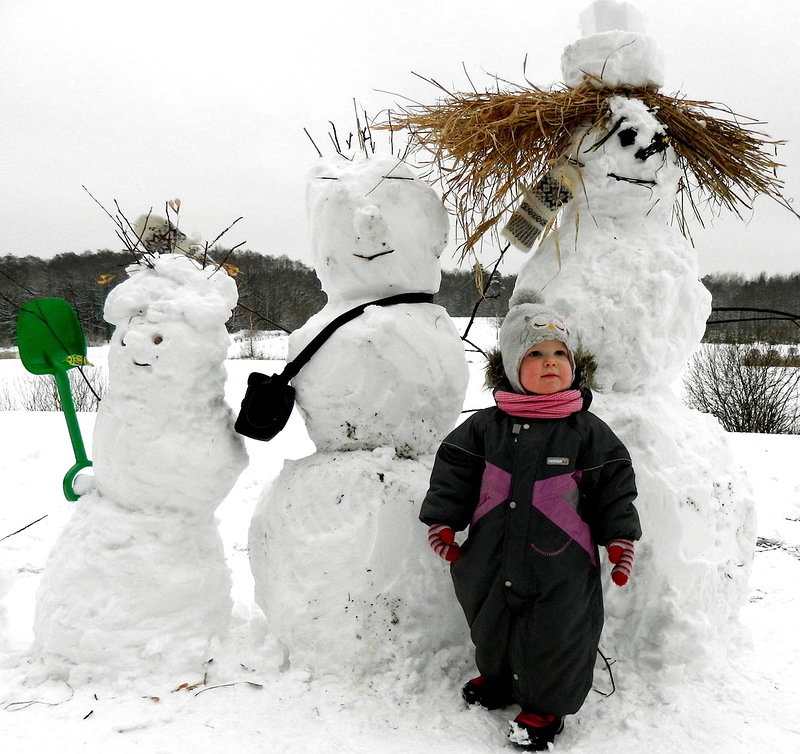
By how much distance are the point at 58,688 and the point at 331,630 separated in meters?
0.80

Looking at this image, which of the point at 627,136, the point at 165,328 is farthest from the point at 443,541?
the point at 627,136

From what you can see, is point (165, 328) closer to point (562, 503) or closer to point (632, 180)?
point (562, 503)

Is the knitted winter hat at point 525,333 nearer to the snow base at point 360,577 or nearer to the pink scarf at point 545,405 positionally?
the pink scarf at point 545,405

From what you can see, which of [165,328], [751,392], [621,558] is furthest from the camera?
[751,392]

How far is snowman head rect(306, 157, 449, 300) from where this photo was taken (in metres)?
2.02

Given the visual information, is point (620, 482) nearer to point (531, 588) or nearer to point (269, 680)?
point (531, 588)

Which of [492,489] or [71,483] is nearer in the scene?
[492,489]

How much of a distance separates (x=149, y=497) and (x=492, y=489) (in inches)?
40.9

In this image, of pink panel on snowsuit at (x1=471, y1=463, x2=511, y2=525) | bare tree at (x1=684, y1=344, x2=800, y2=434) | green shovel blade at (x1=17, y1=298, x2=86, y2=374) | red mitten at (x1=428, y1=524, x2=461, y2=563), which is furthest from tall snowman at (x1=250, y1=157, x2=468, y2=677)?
bare tree at (x1=684, y1=344, x2=800, y2=434)

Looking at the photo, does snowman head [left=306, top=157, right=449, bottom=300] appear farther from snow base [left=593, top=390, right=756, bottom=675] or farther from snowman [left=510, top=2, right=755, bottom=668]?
snow base [left=593, top=390, right=756, bottom=675]

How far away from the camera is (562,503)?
1720 millimetres

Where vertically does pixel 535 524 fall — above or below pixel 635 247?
below

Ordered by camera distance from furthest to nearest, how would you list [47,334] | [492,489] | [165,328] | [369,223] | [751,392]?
[751,392]
[47,334]
[369,223]
[165,328]
[492,489]

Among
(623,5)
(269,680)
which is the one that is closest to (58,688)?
(269,680)
